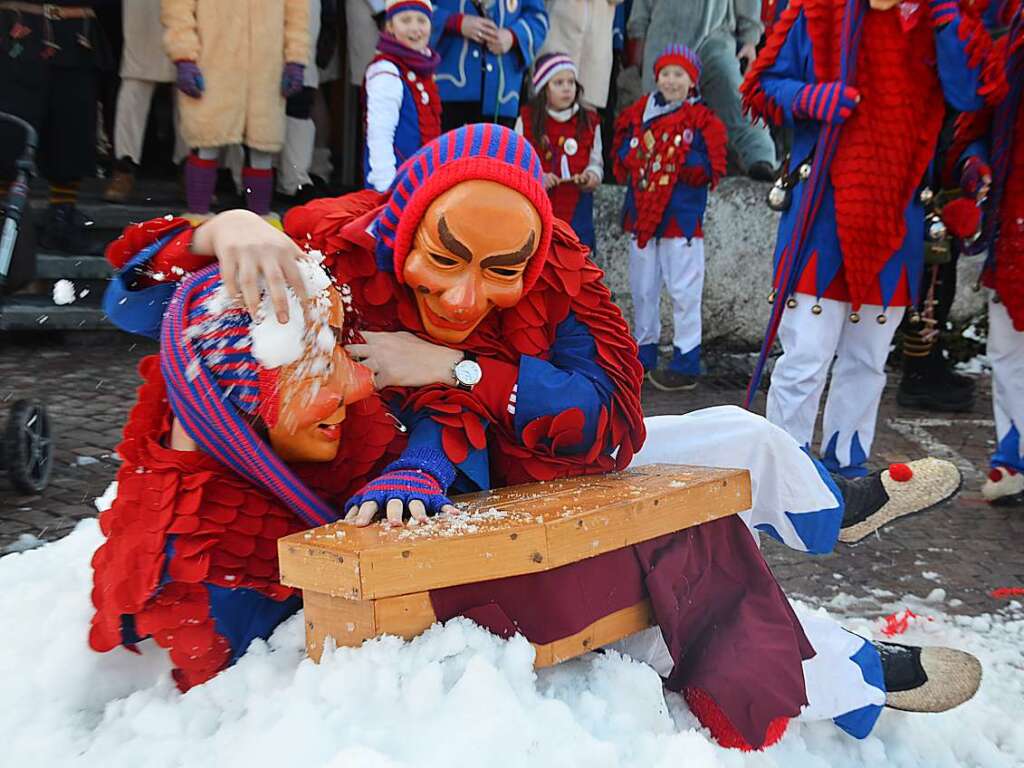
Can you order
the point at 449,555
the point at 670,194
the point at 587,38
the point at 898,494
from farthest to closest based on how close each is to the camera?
the point at 587,38 → the point at 670,194 → the point at 898,494 → the point at 449,555

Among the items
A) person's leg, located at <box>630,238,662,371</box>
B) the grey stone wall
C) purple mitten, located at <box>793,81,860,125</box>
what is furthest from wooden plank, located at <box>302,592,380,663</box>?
the grey stone wall

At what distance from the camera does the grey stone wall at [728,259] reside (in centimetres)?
735

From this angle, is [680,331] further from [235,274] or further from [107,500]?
[235,274]

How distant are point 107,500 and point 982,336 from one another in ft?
20.7

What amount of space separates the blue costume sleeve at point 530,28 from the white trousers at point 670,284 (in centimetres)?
135

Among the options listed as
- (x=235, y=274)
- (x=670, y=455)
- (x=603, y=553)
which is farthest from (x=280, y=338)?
(x=670, y=455)

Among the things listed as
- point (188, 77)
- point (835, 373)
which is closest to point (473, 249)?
point (835, 373)

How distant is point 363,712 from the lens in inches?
61.6

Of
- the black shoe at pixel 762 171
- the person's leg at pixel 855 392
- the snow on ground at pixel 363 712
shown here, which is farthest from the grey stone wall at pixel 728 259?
the snow on ground at pixel 363 712

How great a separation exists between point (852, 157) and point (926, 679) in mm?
2168

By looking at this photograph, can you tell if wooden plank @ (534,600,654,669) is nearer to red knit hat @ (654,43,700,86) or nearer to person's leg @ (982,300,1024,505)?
person's leg @ (982,300,1024,505)

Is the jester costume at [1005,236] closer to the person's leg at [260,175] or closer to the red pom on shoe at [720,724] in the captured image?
the red pom on shoe at [720,724]

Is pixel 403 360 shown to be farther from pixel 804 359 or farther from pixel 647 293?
pixel 647 293

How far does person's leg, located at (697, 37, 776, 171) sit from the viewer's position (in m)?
7.55
